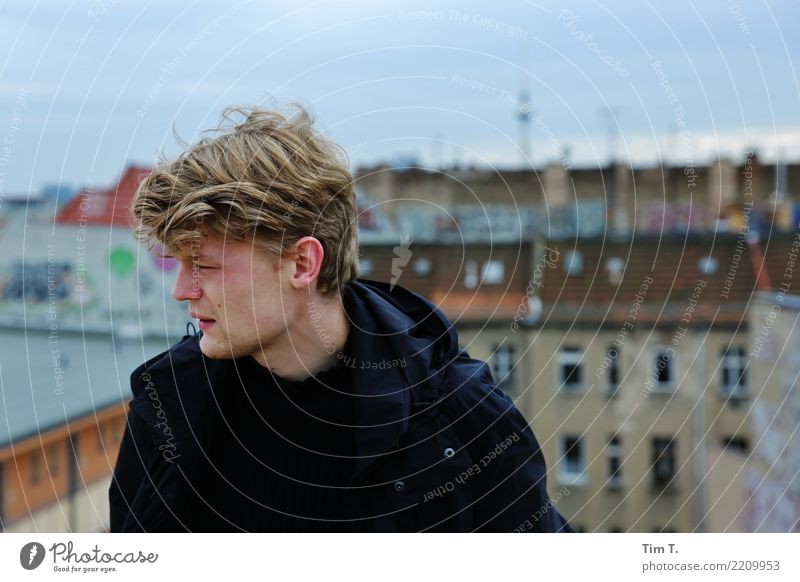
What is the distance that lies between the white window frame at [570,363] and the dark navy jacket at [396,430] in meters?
9.82

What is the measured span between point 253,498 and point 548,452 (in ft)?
45.0

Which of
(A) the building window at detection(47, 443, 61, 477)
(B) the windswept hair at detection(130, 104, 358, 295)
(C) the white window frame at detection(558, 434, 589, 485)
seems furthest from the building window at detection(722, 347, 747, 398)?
(B) the windswept hair at detection(130, 104, 358, 295)

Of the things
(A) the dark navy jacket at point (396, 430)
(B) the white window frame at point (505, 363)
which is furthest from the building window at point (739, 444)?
(A) the dark navy jacket at point (396, 430)

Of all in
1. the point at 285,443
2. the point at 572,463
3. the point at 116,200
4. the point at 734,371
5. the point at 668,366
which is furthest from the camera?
the point at 572,463

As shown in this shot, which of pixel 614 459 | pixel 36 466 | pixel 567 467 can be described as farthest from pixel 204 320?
pixel 614 459

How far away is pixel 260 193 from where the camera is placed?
161cm

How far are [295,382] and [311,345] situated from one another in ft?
0.22

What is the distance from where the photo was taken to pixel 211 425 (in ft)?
5.52

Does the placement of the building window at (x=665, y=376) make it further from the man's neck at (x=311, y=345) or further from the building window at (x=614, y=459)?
the man's neck at (x=311, y=345)

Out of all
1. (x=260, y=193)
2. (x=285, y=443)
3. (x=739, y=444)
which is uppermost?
(x=260, y=193)

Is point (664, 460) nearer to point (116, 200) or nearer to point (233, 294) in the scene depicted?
point (116, 200)

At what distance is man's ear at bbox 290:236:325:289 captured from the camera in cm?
165

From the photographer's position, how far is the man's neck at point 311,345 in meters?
1.68
